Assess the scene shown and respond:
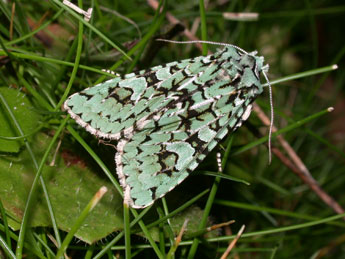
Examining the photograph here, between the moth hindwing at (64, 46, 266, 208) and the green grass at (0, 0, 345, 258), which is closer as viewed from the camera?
the green grass at (0, 0, 345, 258)

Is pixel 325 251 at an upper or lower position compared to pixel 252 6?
lower

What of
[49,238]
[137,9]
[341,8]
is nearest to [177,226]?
[49,238]

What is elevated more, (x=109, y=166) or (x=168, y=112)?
(x=168, y=112)

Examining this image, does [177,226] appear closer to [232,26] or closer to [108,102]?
[108,102]

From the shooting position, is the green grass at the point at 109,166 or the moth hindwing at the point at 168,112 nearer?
the green grass at the point at 109,166
